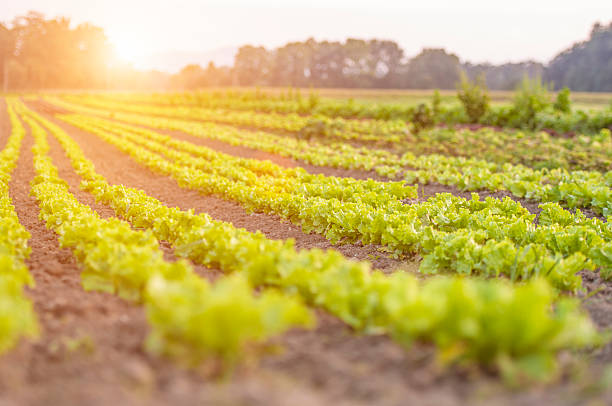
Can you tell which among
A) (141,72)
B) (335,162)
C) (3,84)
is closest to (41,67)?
(3,84)

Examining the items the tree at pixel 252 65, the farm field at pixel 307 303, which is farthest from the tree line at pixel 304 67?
the farm field at pixel 307 303

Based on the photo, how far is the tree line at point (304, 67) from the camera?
225ft

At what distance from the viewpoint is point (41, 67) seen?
99250 millimetres

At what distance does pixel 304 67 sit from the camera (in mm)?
82875

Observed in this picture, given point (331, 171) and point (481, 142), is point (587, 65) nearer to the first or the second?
point (481, 142)

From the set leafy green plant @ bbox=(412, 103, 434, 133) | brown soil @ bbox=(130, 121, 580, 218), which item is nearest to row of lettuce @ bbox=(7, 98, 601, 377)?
brown soil @ bbox=(130, 121, 580, 218)

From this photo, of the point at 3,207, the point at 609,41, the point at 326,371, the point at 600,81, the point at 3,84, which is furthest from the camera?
the point at 3,84

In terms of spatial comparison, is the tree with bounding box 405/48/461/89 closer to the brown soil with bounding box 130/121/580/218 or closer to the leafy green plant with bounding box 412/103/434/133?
the leafy green plant with bounding box 412/103/434/133

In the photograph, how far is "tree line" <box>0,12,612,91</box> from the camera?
68.5 m

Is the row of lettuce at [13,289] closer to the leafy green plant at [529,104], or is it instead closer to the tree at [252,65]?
the leafy green plant at [529,104]

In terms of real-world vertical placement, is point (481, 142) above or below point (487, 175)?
above

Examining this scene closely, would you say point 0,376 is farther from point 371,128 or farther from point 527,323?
point 371,128

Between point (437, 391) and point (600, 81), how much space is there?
71.6 metres

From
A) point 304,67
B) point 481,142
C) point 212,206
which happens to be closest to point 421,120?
point 481,142
